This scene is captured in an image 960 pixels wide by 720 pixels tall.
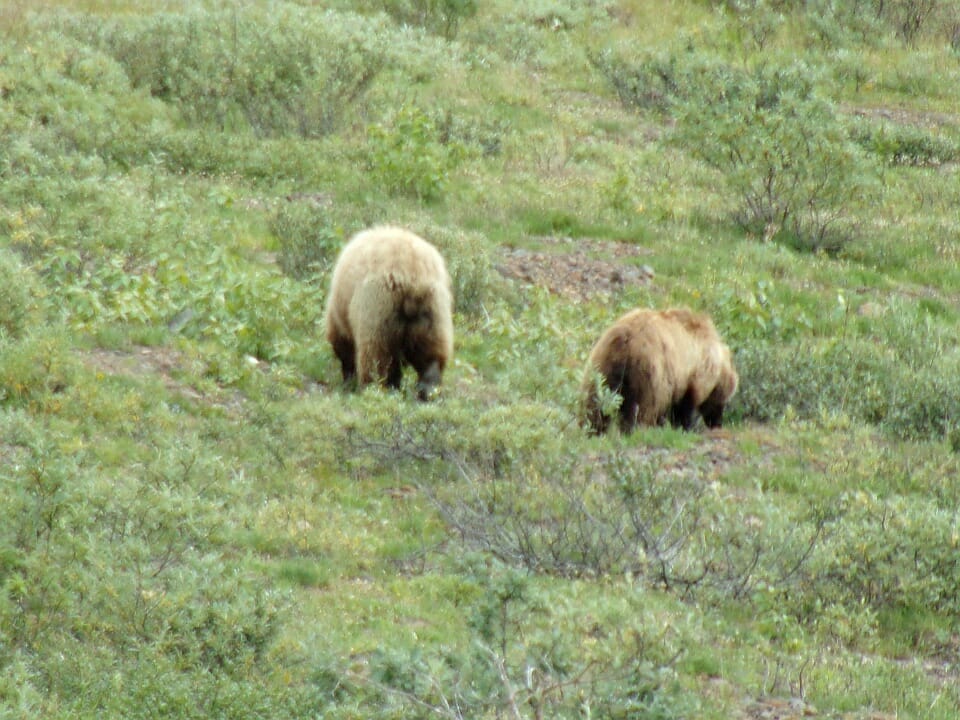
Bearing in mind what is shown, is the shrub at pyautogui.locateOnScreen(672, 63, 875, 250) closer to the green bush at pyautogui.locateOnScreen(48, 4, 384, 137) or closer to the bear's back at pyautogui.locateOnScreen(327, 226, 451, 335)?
the green bush at pyautogui.locateOnScreen(48, 4, 384, 137)

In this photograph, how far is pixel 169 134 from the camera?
1670cm

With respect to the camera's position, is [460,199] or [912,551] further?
[460,199]

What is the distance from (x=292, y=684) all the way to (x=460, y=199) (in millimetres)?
10765

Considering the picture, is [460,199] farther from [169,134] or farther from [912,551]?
[912,551]

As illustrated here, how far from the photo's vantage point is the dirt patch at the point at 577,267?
14.5 meters

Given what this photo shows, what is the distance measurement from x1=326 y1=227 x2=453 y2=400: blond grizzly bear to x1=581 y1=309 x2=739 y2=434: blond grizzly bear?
118 centimetres

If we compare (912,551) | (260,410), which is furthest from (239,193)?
(912,551)

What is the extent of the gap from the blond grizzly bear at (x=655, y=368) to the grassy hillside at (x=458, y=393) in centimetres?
30

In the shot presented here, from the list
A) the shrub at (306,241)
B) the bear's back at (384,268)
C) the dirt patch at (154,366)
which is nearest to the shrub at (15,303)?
Answer: the dirt patch at (154,366)

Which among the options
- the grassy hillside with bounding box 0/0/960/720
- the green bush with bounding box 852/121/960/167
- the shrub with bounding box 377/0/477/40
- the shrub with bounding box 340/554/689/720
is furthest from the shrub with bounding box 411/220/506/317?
the shrub with bounding box 377/0/477/40

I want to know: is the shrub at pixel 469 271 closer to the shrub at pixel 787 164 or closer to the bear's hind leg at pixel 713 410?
the bear's hind leg at pixel 713 410

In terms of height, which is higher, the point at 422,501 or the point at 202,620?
the point at 202,620

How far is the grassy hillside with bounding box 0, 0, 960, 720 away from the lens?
21.2 feet

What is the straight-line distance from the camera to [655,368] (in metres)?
10.8
